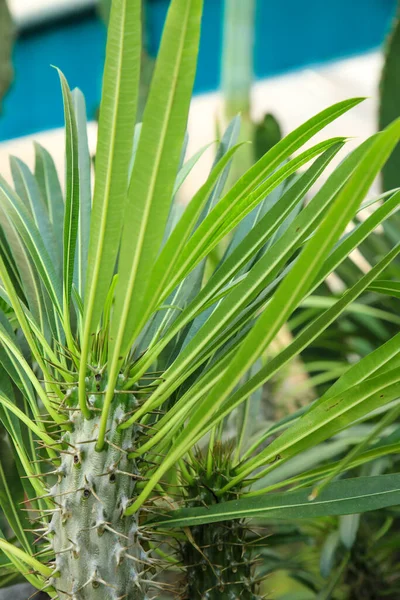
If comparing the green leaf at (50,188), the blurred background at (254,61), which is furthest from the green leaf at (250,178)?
the blurred background at (254,61)

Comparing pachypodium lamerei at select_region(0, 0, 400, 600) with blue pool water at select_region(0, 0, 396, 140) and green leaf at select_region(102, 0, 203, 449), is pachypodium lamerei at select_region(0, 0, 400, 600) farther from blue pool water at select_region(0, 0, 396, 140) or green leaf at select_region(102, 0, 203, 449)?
blue pool water at select_region(0, 0, 396, 140)

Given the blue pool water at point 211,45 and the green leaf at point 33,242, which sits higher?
the blue pool water at point 211,45

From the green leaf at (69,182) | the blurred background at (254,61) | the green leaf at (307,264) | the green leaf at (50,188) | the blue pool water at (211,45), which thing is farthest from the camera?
the blue pool water at (211,45)

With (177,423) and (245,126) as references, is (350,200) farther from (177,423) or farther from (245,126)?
(245,126)

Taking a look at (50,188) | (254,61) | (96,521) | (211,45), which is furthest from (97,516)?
(211,45)

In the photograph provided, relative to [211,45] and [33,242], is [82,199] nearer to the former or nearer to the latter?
[33,242]

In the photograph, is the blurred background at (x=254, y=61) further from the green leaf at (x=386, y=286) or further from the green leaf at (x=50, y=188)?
the green leaf at (x=386, y=286)

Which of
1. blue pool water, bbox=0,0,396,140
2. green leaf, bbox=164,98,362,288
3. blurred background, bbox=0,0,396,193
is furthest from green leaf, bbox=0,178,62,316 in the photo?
blue pool water, bbox=0,0,396,140
